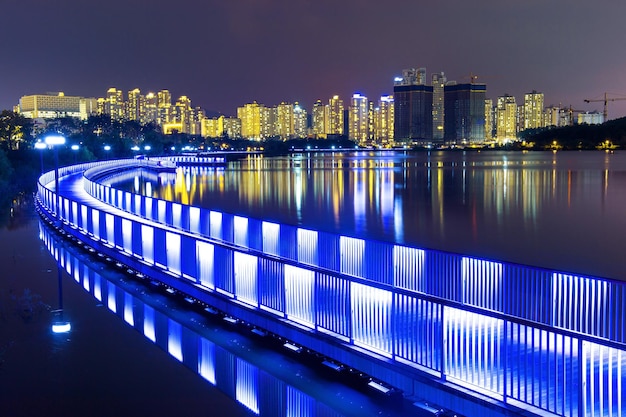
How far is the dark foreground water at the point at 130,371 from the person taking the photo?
789cm

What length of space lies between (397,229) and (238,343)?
693 inches

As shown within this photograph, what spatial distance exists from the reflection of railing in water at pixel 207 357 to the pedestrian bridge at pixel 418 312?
682 millimetres

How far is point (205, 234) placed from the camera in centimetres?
1906

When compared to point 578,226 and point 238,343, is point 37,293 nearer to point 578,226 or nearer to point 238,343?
point 238,343

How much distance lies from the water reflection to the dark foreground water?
16 millimetres

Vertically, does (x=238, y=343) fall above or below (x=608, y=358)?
below

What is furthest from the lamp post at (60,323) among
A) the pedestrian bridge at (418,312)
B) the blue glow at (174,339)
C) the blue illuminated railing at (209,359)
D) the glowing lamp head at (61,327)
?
the pedestrian bridge at (418,312)

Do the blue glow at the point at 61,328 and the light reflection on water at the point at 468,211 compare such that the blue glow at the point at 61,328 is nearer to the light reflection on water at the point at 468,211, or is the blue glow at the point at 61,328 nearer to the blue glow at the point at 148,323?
the blue glow at the point at 148,323

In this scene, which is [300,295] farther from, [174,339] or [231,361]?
[174,339]

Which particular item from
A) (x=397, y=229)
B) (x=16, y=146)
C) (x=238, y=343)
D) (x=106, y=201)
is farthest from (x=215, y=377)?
(x=16, y=146)

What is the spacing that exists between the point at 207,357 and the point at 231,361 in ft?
1.36

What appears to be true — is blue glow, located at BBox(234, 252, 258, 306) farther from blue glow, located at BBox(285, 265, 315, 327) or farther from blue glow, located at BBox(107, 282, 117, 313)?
blue glow, located at BBox(107, 282, 117, 313)

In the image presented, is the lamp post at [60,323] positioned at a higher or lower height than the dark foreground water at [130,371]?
higher

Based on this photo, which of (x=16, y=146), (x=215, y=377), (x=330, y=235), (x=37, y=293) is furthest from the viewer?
(x=16, y=146)
